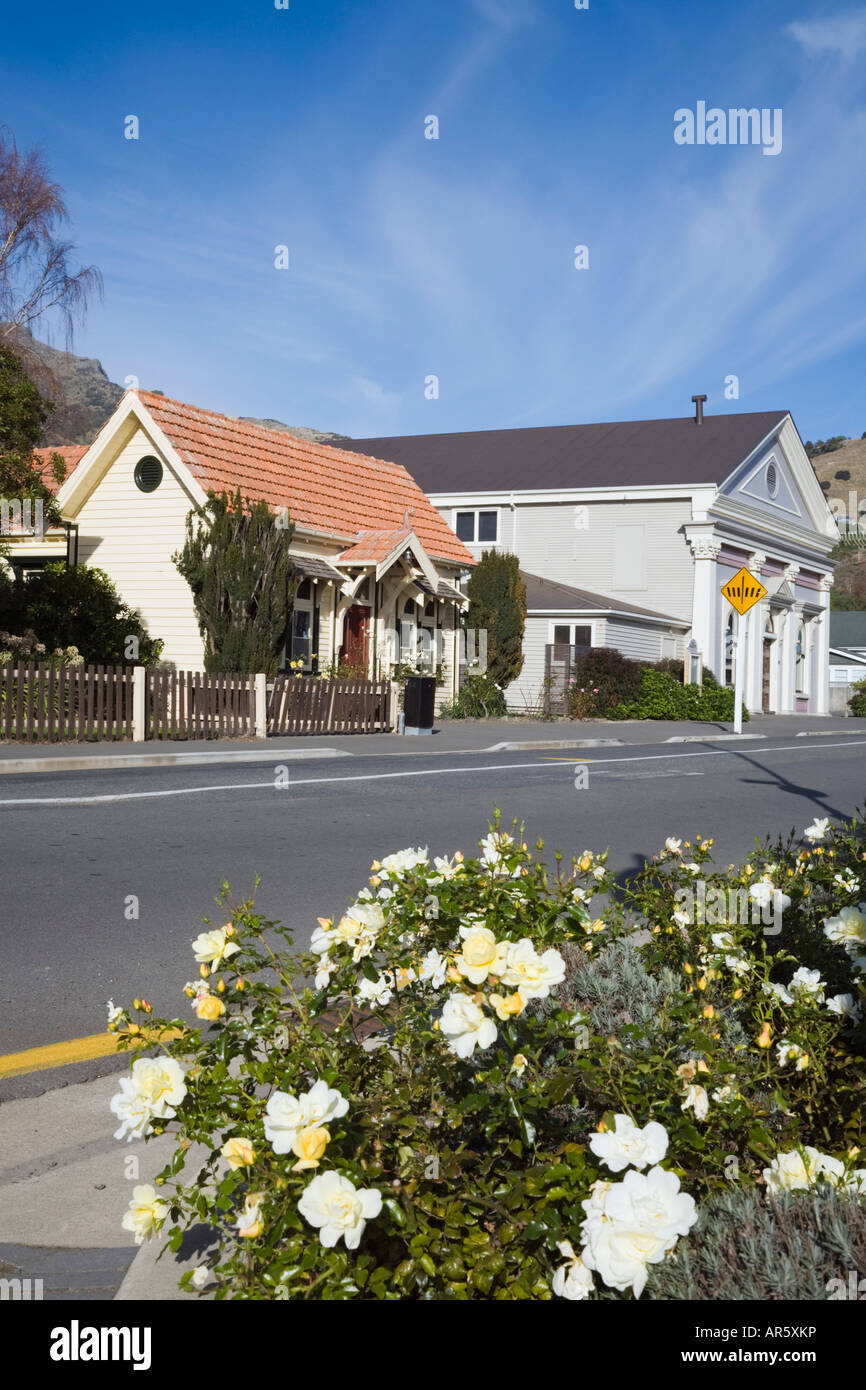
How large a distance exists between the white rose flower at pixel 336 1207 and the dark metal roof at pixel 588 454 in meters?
37.5

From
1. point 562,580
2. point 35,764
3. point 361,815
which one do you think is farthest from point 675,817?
point 562,580

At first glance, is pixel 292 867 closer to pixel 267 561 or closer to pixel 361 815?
pixel 361 815

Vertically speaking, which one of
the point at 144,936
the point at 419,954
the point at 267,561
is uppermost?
the point at 267,561

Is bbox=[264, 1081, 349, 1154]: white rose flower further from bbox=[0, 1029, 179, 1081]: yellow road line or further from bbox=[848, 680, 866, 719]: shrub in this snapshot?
bbox=[848, 680, 866, 719]: shrub

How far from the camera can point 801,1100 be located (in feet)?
9.30

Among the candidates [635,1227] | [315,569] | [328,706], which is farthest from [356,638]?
[635,1227]

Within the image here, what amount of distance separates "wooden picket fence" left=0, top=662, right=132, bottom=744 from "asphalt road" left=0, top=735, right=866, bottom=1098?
3394 mm

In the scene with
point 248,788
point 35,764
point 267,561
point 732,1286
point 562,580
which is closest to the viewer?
point 732,1286

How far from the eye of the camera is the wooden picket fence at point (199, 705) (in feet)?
59.7

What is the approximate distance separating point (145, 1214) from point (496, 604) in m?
29.5

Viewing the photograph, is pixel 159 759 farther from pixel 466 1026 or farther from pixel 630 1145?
pixel 630 1145

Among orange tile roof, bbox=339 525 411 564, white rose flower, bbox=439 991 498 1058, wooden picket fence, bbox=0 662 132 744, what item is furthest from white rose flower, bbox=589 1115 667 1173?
orange tile roof, bbox=339 525 411 564

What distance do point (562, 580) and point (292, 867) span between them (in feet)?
110

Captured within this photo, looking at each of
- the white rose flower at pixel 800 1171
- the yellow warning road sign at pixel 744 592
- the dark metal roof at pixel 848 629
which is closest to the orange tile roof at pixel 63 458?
the yellow warning road sign at pixel 744 592
